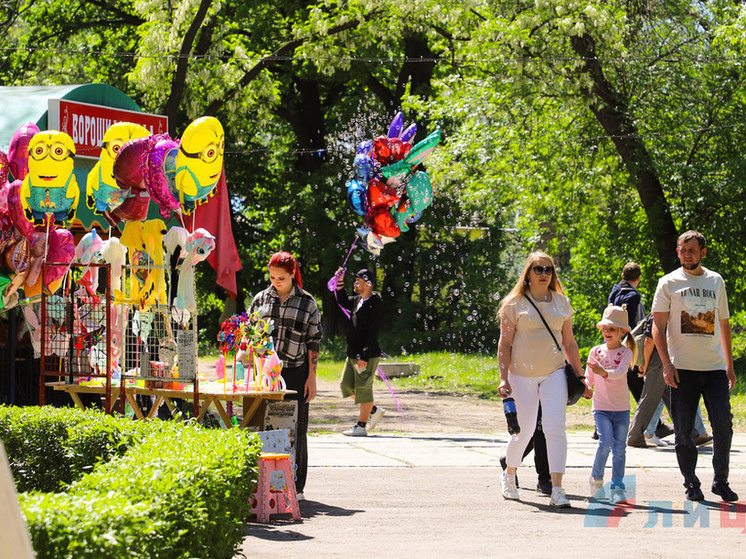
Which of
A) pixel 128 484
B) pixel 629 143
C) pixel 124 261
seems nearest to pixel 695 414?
pixel 124 261

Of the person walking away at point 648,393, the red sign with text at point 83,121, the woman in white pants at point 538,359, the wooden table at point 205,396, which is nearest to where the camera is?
the wooden table at point 205,396

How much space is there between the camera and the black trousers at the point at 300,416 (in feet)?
27.2

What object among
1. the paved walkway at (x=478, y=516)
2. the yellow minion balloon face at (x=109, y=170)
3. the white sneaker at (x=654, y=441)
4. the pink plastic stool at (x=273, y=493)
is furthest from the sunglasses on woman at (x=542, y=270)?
the white sneaker at (x=654, y=441)

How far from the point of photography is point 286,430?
802 centimetres

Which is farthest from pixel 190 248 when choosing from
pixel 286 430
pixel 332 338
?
pixel 332 338

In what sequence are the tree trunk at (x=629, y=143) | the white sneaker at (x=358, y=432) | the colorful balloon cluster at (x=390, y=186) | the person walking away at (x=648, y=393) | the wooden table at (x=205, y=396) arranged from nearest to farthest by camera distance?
the wooden table at (x=205, y=396) → the colorful balloon cluster at (x=390, y=186) → the person walking away at (x=648, y=393) → the white sneaker at (x=358, y=432) → the tree trunk at (x=629, y=143)

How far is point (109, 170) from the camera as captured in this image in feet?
→ 27.7

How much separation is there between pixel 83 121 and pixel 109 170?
4.20 metres

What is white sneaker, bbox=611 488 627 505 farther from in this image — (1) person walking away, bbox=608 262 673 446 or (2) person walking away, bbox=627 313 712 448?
(1) person walking away, bbox=608 262 673 446

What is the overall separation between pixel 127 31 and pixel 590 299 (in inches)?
544

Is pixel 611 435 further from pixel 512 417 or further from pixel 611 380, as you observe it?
pixel 512 417

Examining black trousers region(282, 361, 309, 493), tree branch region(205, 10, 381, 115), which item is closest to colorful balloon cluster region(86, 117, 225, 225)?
black trousers region(282, 361, 309, 493)

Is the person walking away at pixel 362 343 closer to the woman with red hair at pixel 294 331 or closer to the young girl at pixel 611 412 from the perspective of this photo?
the woman with red hair at pixel 294 331

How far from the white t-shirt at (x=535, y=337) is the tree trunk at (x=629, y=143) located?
1384 cm
